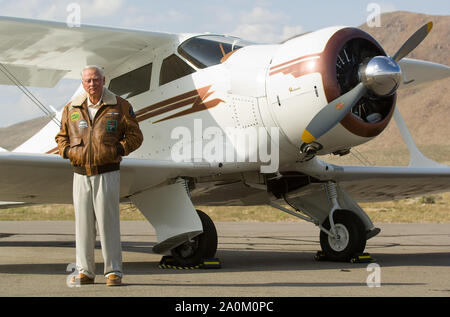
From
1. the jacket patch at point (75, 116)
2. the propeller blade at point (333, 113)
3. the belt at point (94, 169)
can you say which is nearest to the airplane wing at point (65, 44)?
the propeller blade at point (333, 113)

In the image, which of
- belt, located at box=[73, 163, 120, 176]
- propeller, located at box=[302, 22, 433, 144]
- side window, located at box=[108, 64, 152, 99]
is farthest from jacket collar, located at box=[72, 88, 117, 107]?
side window, located at box=[108, 64, 152, 99]

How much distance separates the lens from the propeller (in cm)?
739

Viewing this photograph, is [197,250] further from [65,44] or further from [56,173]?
[65,44]

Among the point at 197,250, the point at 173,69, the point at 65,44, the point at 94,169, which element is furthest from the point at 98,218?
the point at 65,44

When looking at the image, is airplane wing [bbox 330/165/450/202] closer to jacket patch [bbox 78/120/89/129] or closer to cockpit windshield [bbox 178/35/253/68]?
cockpit windshield [bbox 178/35/253/68]

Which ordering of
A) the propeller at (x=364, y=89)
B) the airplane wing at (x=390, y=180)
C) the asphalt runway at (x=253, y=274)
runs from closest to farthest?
the asphalt runway at (x=253, y=274), the propeller at (x=364, y=89), the airplane wing at (x=390, y=180)

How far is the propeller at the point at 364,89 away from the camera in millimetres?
7391

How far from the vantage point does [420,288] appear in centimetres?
A: 610

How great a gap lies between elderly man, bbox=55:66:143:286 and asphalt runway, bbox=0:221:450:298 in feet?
0.99

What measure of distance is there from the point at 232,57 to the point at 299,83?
124 centimetres

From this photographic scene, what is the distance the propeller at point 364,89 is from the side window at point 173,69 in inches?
84.2

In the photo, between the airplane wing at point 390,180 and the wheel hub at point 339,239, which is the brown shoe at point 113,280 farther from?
the airplane wing at point 390,180

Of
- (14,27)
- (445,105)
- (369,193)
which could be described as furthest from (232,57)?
(445,105)

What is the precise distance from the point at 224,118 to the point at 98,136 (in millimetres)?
2628
